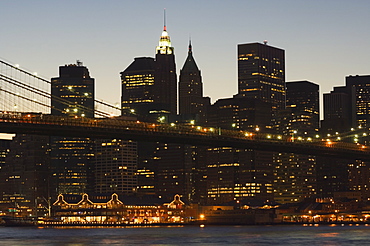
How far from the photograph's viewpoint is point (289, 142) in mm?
91500

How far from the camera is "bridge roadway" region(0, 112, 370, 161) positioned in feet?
241

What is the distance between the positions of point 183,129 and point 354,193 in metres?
110

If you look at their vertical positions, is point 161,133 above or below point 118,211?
above

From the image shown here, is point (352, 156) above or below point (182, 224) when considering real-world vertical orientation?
above

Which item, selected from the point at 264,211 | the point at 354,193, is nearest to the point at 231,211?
the point at 264,211

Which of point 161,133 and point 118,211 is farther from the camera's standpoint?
point 118,211

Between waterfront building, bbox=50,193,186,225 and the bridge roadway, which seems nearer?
the bridge roadway

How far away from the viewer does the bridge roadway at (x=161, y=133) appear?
7344 centimetres

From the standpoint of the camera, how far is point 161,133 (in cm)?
8100

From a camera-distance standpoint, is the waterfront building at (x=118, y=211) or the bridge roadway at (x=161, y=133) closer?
the bridge roadway at (x=161, y=133)

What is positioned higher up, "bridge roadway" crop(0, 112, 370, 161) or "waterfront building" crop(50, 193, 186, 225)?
"bridge roadway" crop(0, 112, 370, 161)

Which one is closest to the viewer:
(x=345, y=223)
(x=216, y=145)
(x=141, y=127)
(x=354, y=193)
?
(x=141, y=127)

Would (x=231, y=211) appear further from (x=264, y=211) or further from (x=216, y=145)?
(x=216, y=145)

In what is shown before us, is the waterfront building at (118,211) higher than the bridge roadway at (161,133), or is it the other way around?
the bridge roadway at (161,133)
